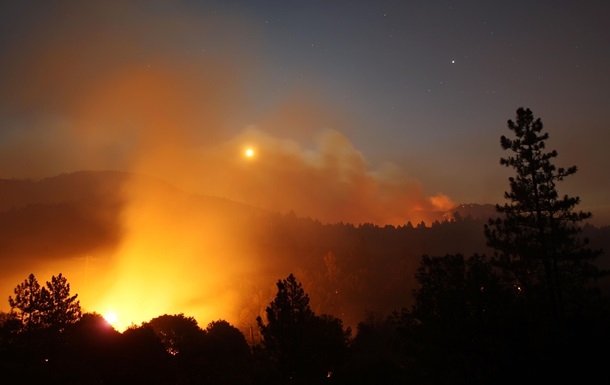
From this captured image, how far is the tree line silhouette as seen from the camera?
20484mm

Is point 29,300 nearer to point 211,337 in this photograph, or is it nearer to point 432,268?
point 211,337

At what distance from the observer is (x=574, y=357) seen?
1917 cm

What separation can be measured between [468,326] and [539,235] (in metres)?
10.4

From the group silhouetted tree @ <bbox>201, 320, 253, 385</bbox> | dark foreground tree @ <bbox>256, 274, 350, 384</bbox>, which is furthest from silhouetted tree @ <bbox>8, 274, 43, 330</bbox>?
dark foreground tree @ <bbox>256, 274, 350, 384</bbox>

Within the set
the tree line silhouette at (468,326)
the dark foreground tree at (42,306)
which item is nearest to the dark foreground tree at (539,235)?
the tree line silhouette at (468,326)

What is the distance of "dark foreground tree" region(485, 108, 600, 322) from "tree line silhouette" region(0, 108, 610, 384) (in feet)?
0.24

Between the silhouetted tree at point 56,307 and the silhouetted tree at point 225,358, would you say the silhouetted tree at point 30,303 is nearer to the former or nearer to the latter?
the silhouetted tree at point 56,307

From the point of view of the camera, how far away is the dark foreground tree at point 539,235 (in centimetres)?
2942

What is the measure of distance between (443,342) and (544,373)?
770 cm

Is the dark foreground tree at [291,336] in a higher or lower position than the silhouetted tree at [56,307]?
lower

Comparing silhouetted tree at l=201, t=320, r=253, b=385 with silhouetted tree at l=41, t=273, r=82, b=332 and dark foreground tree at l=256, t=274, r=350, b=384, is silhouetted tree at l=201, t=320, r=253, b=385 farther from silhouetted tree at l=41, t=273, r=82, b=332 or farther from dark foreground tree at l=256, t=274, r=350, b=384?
silhouetted tree at l=41, t=273, r=82, b=332

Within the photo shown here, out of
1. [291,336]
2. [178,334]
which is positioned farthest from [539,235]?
[178,334]

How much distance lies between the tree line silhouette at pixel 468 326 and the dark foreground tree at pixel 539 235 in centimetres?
7

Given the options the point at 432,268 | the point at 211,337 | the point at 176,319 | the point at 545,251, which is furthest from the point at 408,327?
the point at 176,319
